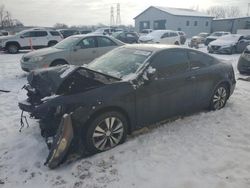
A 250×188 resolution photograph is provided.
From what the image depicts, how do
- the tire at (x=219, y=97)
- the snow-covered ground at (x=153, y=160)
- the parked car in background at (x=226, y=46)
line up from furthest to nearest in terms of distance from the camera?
the parked car in background at (x=226, y=46), the tire at (x=219, y=97), the snow-covered ground at (x=153, y=160)

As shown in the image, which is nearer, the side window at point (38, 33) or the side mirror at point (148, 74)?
the side mirror at point (148, 74)

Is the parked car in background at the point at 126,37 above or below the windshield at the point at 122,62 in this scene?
below

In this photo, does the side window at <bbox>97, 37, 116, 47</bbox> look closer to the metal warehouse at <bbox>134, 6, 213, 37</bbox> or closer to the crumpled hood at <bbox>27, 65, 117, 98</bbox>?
the crumpled hood at <bbox>27, 65, 117, 98</bbox>

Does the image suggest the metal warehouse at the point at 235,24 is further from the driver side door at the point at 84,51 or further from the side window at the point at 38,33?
the driver side door at the point at 84,51

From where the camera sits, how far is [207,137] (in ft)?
14.5

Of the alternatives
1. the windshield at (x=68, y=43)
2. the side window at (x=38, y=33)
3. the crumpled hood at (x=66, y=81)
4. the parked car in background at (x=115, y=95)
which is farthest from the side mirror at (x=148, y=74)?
the side window at (x=38, y=33)

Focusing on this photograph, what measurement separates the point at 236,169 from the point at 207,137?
946 mm

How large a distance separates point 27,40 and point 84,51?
1139 cm

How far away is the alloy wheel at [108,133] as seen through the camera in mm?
3763

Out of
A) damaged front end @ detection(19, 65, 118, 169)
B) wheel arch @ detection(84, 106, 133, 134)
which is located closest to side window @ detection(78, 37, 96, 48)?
damaged front end @ detection(19, 65, 118, 169)

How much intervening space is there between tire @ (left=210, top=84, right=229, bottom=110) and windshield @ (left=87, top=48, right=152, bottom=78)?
6.51 ft

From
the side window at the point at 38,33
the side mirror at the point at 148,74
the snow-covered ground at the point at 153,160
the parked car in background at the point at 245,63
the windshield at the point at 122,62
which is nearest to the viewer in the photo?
the snow-covered ground at the point at 153,160

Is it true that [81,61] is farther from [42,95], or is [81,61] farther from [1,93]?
[42,95]

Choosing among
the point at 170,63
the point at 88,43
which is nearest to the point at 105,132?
the point at 170,63
